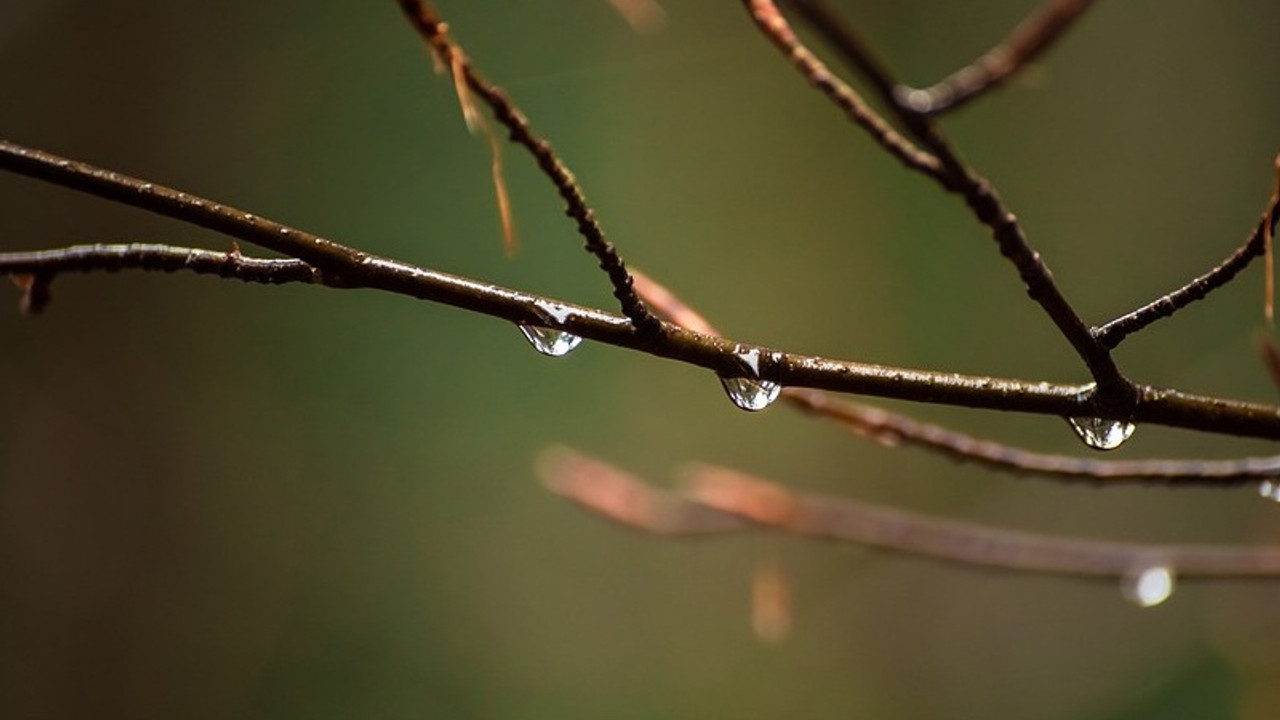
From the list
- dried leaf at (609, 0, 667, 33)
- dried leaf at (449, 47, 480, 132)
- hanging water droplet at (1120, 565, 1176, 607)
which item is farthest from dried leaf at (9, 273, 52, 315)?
dried leaf at (609, 0, 667, 33)

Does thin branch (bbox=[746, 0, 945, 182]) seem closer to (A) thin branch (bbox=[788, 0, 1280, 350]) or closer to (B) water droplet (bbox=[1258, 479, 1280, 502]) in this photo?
(A) thin branch (bbox=[788, 0, 1280, 350])

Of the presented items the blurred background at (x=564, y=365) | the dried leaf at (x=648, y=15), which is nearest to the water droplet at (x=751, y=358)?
the dried leaf at (x=648, y=15)

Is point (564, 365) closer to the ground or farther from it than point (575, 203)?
farther from it

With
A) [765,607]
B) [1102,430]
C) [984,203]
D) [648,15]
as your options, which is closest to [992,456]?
[1102,430]

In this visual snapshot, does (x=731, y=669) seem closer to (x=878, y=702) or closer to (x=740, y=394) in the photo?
Answer: (x=878, y=702)

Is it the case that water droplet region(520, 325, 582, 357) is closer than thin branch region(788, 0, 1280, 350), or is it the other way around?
thin branch region(788, 0, 1280, 350)

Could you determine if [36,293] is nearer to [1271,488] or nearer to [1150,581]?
[1271,488]
